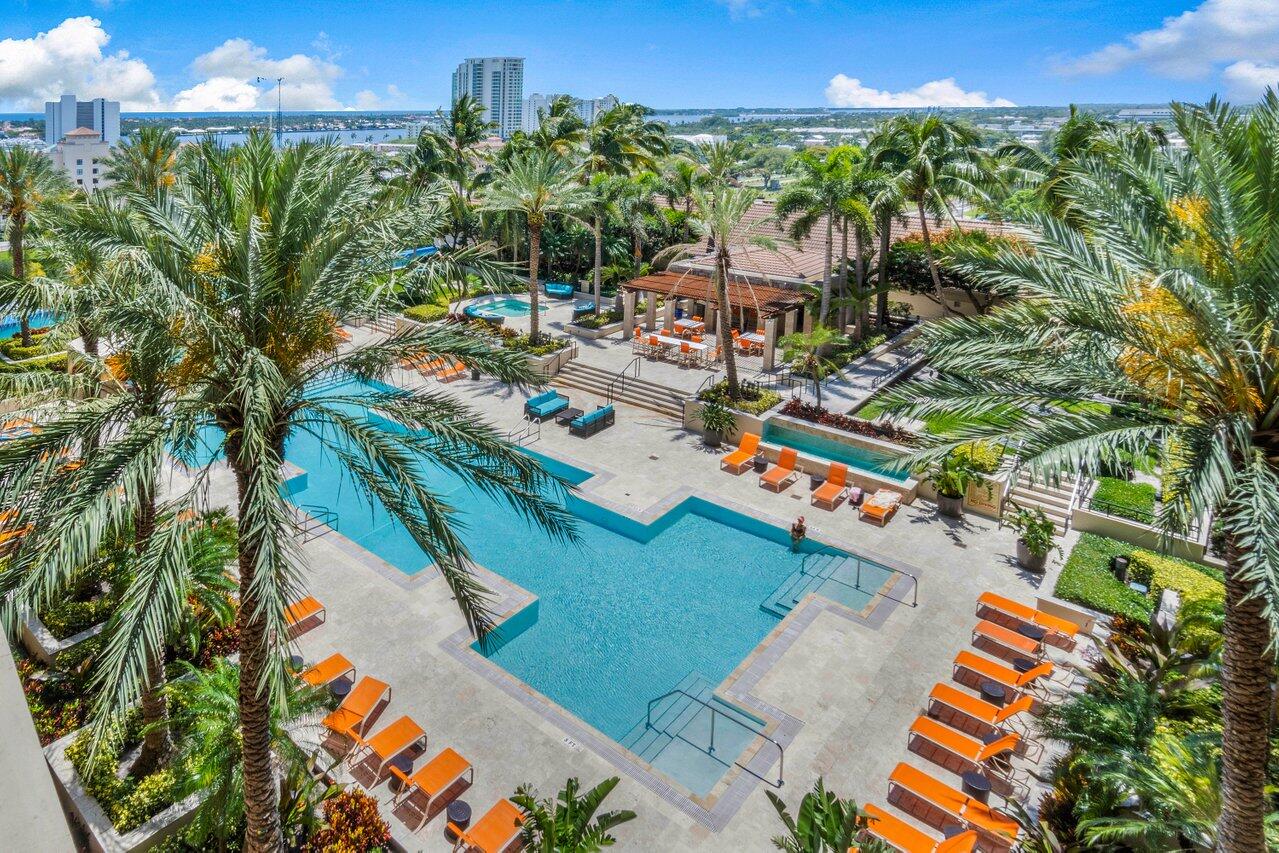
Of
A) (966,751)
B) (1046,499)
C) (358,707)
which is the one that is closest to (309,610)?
(358,707)

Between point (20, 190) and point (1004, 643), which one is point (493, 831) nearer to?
point (1004, 643)

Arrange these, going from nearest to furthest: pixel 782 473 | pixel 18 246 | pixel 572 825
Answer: pixel 572 825 → pixel 782 473 → pixel 18 246

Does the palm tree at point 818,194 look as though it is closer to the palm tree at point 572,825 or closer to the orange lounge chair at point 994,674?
the orange lounge chair at point 994,674

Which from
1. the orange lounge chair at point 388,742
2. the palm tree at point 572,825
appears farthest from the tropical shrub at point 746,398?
the palm tree at point 572,825

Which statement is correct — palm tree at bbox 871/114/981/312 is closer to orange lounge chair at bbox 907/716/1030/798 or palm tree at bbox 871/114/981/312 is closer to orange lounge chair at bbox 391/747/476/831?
orange lounge chair at bbox 907/716/1030/798

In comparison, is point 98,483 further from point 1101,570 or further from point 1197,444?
point 1101,570

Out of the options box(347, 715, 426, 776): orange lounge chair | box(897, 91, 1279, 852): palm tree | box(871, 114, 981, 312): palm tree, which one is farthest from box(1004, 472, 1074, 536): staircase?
box(347, 715, 426, 776): orange lounge chair
